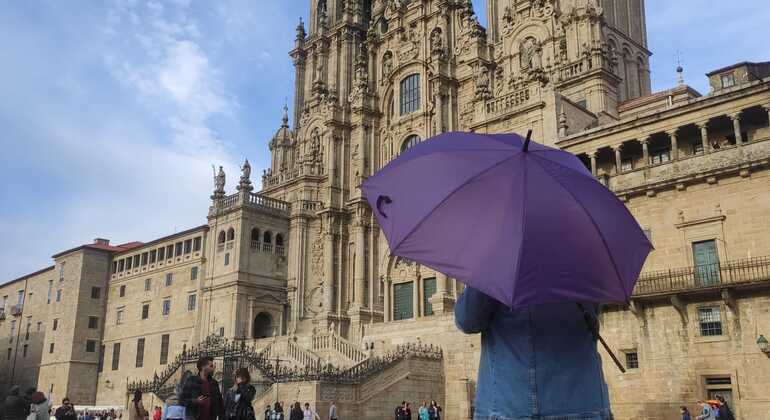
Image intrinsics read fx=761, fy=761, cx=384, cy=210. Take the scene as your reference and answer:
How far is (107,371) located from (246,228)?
16470 millimetres

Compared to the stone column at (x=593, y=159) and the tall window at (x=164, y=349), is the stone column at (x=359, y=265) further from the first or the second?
the stone column at (x=593, y=159)

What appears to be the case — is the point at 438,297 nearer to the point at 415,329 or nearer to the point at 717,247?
the point at 415,329

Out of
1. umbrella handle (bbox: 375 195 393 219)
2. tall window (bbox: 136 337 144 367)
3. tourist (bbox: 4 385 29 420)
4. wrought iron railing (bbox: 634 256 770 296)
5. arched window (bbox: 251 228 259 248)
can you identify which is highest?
arched window (bbox: 251 228 259 248)

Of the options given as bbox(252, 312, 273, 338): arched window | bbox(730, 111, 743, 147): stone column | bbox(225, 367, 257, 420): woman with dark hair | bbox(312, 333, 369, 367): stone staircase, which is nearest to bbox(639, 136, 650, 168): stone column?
bbox(730, 111, 743, 147): stone column

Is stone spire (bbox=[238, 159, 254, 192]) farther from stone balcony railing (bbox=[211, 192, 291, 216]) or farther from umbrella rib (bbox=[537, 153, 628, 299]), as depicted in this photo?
umbrella rib (bbox=[537, 153, 628, 299])

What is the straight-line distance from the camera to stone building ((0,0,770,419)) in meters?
25.8

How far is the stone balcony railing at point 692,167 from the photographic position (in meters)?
25.7

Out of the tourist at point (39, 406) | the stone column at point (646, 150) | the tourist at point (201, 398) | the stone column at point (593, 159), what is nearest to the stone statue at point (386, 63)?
the stone column at point (593, 159)

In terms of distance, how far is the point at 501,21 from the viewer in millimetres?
44062

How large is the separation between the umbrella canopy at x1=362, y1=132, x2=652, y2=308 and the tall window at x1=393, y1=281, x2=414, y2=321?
38.6 metres

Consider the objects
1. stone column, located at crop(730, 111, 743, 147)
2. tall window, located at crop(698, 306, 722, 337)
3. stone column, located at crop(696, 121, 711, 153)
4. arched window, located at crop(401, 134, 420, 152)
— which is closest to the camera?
tall window, located at crop(698, 306, 722, 337)

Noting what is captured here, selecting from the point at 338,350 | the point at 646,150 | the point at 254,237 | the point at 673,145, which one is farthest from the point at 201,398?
the point at 254,237

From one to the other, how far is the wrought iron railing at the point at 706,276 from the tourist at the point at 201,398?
20176 mm

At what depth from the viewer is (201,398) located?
28.7ft
